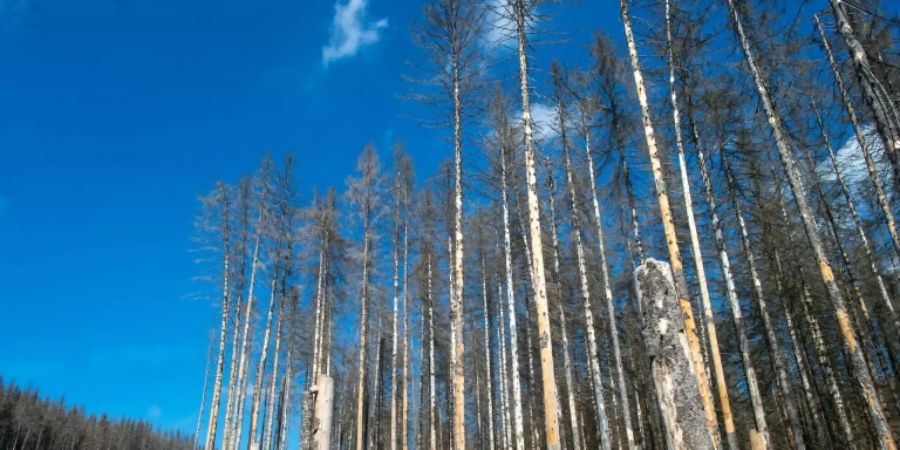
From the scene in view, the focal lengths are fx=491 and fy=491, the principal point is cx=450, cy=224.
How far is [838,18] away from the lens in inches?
264

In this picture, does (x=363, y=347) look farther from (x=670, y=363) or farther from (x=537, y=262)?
(x=670, y=363)

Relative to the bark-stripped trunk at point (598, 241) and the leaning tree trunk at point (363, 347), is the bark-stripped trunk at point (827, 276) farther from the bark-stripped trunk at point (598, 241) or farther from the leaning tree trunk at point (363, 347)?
the leaning tree trunk at point (363, 347)

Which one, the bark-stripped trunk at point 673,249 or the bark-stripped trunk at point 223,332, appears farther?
the bark-stripped trunk at point 223,332

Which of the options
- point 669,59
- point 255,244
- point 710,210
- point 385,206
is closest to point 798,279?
point 710,210

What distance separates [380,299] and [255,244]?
18.2ft

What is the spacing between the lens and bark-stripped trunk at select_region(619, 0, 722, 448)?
7.78 m

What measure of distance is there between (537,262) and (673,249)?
7.74 feet

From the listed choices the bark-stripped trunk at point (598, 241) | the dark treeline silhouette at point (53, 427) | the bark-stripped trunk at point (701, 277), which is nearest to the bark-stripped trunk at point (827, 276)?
the bark-stripped trunk at point (701, 277)

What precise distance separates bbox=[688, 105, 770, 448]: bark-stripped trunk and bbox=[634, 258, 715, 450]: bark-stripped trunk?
657 cm

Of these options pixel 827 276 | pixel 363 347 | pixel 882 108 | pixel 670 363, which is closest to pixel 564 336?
pixel 363 347

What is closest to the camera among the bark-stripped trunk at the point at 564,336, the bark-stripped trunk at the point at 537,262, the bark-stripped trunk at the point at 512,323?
the bark-stripped trunk at the point at 537,262

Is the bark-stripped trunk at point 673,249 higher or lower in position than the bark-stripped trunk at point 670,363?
higher

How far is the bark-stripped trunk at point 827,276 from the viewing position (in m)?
7.31

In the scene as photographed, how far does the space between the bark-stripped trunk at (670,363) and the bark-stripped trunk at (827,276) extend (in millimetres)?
5943
